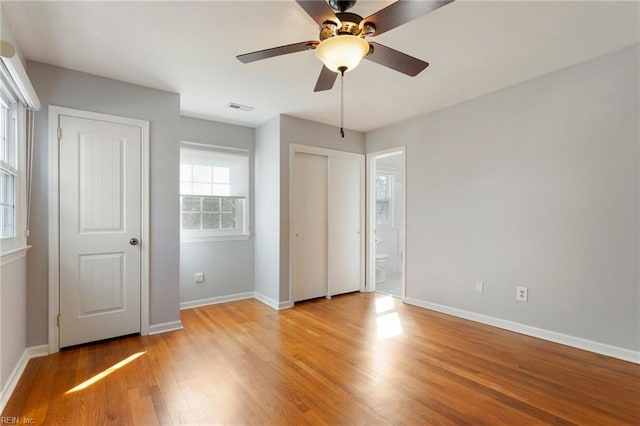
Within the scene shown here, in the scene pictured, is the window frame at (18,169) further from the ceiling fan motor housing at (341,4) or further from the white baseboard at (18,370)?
the ceiling fan motor housing at (341,4)

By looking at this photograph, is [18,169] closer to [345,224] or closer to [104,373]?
[104,373]

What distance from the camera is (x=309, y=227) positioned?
4.32 metres

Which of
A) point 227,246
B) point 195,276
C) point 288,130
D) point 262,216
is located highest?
point 288,130

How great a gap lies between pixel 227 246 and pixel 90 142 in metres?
1.99

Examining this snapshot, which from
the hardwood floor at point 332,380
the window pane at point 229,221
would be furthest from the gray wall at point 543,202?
the window pane at point 229,221

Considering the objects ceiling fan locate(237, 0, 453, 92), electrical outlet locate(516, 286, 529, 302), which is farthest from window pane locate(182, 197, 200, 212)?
electrical outlet locate(516, 286, 529, 302)

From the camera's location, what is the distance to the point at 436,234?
386 cm

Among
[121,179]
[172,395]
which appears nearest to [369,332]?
[172,395]

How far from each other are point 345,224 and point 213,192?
6.29 ft

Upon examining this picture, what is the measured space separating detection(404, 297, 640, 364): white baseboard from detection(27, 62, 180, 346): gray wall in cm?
307

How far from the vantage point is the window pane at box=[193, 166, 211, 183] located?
4.06 meters

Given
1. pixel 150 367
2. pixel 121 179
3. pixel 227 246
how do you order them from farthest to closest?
1. pixel 227 246
2. pixel 121 179
3. pixel 150 367

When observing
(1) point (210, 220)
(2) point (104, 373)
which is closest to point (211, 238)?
(1) point (210, 220)

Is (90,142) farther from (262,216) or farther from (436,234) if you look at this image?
(436,234)
